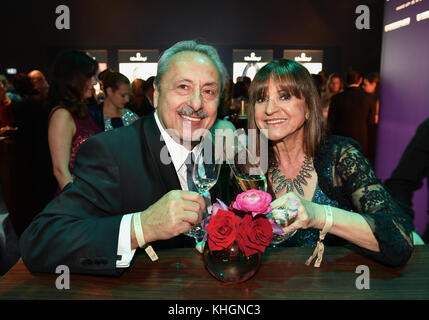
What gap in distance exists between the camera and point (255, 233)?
1098 mm

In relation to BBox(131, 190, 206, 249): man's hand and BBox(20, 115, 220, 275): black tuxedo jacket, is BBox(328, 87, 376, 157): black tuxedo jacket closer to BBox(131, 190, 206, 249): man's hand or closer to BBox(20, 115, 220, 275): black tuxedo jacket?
BBox(20, 115, 220, 275): black tuxedo jacket

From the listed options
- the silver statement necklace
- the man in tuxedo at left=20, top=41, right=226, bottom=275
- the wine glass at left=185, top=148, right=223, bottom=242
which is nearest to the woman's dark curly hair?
the man in tuxedo at left=20, top=41, right=226, bottom=275

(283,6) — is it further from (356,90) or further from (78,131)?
(78,131)

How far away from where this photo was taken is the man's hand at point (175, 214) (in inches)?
48.6

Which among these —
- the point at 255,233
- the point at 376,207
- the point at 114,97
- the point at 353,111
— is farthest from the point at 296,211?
the point at 353,111

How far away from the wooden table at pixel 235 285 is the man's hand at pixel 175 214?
0.54 ft

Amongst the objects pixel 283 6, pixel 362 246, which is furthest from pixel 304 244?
pixel 283 6

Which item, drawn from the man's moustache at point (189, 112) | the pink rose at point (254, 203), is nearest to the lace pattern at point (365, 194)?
the pink rose at point (254, 203)

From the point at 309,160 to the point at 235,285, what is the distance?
1149mm

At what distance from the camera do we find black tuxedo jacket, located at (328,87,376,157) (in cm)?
563

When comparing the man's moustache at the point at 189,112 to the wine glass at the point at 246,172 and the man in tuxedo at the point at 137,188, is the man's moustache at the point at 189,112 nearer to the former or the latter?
the man in tuxedo at the point at 137,188

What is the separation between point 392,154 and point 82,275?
4465 mm

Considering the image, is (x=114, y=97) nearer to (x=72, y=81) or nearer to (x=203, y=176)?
(x=72, y=81)
